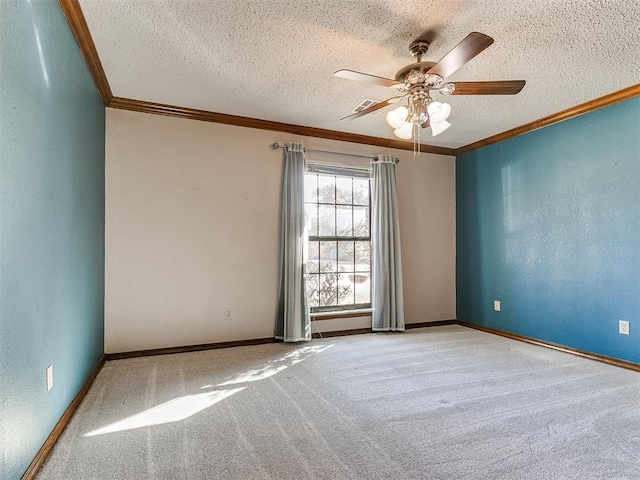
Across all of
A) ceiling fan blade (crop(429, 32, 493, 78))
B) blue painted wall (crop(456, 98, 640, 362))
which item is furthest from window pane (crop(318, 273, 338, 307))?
ceiling fan blade (crop(429, 32, 493, 78))

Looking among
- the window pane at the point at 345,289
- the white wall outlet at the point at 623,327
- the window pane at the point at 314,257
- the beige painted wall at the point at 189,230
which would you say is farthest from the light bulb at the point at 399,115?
the white wall outlet at the point at 623,327

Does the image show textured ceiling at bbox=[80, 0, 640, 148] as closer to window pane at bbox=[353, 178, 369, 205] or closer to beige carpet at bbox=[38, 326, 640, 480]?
window pane at bbox=[353, 178, 369, 205]

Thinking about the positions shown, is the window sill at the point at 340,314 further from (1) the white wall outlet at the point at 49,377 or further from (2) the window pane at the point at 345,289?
(1) the white wall outlet at the point at 49,377

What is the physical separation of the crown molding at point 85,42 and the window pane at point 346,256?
294 centimetres

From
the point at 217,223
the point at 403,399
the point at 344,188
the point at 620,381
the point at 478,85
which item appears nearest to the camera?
the point at 478,85

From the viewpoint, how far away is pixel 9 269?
147 centimetres

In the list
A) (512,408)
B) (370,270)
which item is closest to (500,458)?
(512,408)

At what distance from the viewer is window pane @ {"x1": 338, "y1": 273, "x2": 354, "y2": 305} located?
4523 millimetres

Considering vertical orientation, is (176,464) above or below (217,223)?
below

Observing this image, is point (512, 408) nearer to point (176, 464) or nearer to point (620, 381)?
point (620, 381)

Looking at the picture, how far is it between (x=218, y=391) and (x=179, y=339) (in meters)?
1.22

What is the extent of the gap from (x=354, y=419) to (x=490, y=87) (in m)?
2.30

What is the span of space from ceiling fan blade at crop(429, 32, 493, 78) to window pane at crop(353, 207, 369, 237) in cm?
252

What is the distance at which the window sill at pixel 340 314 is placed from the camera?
4277mm
